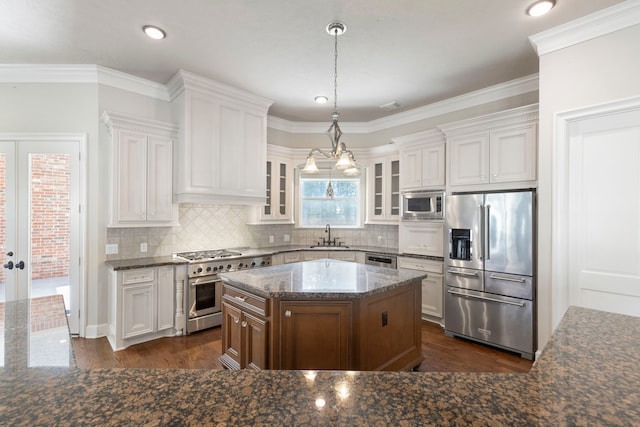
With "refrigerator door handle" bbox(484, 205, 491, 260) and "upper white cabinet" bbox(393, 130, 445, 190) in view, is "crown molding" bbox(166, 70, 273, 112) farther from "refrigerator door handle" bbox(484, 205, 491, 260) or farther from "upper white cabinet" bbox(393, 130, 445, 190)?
"refrigerator door handle" bbox(484, 205, 491, 260)

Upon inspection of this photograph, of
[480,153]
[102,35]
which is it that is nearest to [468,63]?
[480,153]

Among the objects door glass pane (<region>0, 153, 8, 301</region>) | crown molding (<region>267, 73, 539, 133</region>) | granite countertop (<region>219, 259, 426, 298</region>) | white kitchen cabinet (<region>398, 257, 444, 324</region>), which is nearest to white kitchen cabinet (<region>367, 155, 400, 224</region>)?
crown molding (<region>267, 73, 539, 133</region>)

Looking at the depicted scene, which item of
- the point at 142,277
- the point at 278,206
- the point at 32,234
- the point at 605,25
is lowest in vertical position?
the point at 142,277

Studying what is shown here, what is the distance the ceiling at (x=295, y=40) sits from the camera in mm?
2518

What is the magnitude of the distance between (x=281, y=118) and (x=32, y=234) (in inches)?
143

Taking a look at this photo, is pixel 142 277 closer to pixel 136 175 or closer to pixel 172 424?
pixel 136 175

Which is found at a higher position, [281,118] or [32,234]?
[281,118]

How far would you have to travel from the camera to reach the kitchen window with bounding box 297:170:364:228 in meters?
5.63

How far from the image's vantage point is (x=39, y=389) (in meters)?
0.77

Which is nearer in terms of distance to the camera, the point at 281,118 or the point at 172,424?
the point at 172,424

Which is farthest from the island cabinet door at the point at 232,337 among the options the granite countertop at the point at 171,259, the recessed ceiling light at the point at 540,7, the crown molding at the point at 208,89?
the recessed ceiling light at the point at 540,7

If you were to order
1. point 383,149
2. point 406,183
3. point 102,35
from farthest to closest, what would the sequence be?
point 383,149 → point 406,183 → point 102,35

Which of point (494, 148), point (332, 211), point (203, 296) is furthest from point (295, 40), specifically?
point (332, 211)

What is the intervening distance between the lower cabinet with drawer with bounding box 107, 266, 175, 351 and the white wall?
3.84 metres
